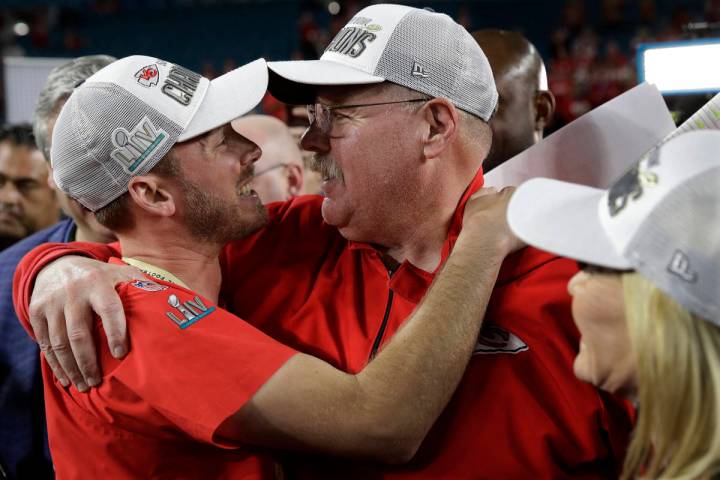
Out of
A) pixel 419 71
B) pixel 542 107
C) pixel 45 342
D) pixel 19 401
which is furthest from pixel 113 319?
pixel 542 107

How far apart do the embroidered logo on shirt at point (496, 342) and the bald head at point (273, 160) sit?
169cm

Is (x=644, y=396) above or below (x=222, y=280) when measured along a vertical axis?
above

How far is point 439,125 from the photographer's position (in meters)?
1.71

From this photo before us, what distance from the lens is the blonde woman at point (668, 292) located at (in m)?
1.00

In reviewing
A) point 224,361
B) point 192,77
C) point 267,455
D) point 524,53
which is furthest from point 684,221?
point 524,53

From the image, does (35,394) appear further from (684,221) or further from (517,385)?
(684,221)

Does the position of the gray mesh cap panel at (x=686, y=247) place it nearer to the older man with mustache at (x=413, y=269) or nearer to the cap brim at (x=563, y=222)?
the cap brim at (x=563, y=222)

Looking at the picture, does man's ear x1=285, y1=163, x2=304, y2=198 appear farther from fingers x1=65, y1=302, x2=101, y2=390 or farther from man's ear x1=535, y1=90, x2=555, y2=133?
fingers x1=65, y1=302, x2=101, y2=390

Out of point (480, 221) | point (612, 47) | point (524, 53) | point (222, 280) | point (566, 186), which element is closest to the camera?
point (566, 186)

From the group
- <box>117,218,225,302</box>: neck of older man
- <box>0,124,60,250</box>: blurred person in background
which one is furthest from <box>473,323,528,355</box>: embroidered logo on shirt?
<box>0,124,60,250</box>: blurred person in background

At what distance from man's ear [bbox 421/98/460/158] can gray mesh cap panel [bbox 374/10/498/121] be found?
20 millimetres

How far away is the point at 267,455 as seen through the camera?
1.64 m

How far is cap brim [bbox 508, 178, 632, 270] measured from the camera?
1.09m

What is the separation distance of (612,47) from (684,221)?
419 inches
